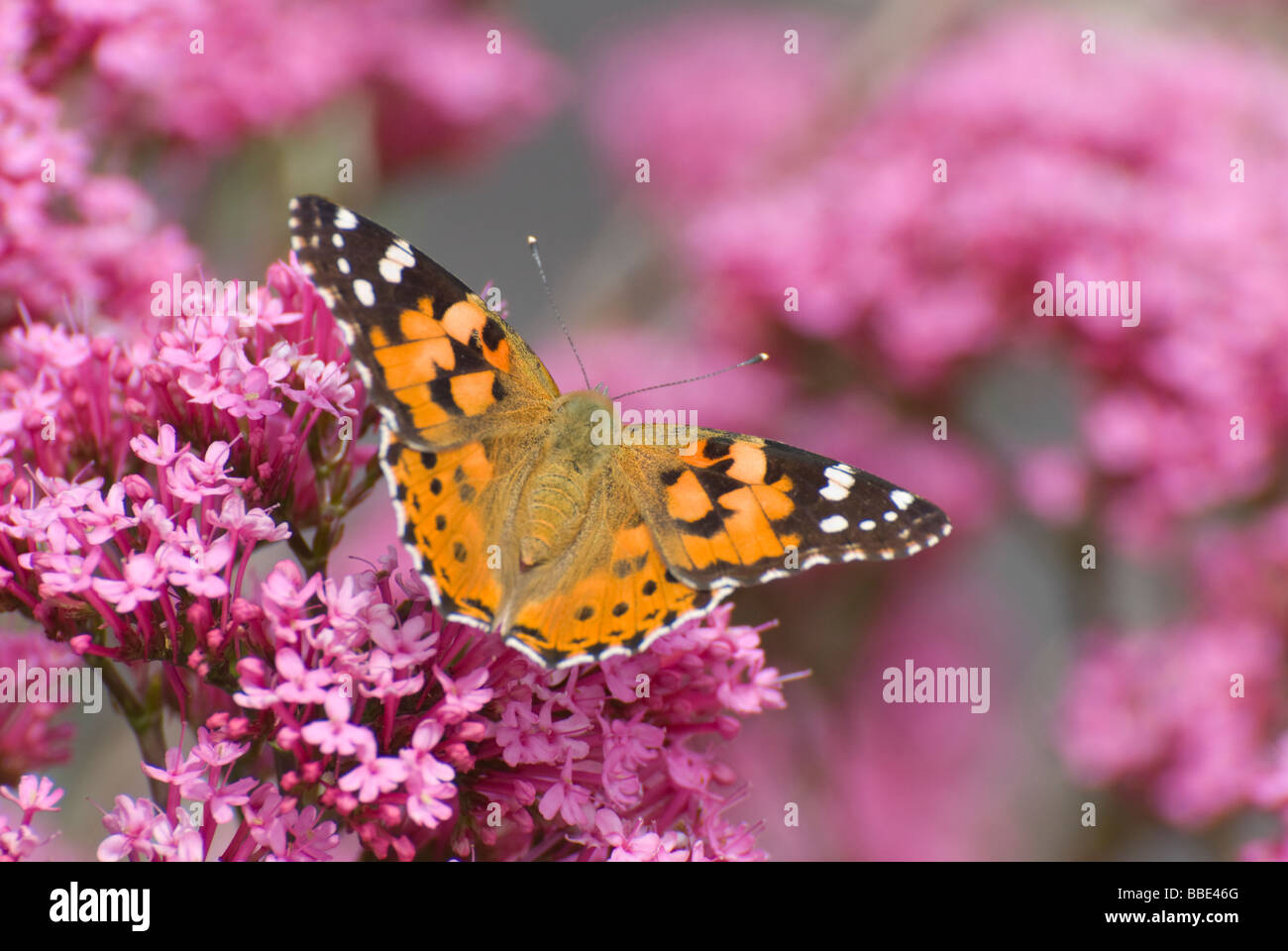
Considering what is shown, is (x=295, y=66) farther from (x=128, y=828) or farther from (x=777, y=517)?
(x=128, y=828)

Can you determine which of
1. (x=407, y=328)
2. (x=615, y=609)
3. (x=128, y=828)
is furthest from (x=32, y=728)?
(x=615, y=609)

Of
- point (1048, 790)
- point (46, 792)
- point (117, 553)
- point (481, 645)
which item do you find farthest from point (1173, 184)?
point (46, 792)

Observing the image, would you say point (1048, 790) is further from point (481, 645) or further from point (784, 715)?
point (481, 645)

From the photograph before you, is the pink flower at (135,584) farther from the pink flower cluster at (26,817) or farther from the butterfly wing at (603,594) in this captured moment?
the butterfly wing at (603,594)

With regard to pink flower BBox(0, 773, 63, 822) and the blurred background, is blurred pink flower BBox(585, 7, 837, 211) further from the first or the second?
pink flower BBox(0, 773, 63, 822)

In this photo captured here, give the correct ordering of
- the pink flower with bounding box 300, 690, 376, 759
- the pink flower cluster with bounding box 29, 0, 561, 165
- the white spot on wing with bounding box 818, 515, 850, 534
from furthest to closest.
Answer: the pink flower cluster with bounding box 29, 0, 561, 165 < the white spot on wing with bounding box 818, 515, 850, 534 < the pink flower with bounding box 300, 690, 376, 759

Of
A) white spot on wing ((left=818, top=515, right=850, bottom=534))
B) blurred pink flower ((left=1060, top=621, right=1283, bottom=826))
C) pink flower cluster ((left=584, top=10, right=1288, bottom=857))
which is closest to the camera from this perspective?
white spot on wing ((left=818, top=515, right=850, bottom=534))

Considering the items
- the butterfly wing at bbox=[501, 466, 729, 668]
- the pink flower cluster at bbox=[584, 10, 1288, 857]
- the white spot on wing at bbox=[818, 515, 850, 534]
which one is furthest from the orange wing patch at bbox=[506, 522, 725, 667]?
the pink flower cluster at bbox=[584, 10, 1288, 857]
